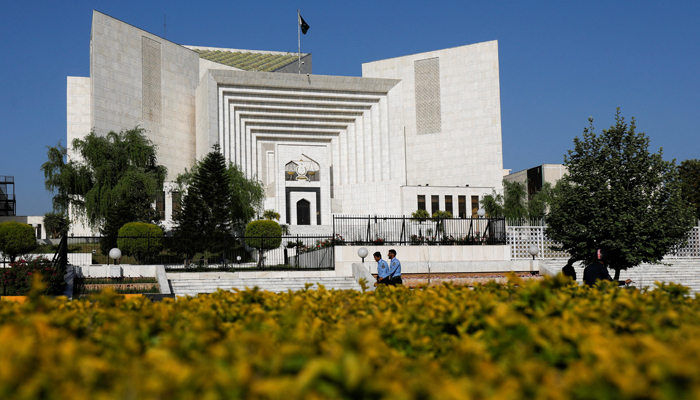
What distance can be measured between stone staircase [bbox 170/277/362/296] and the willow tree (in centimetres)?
1447

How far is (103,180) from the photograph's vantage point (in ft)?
108

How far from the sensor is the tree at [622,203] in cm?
1395

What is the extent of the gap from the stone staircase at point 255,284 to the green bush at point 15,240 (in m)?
8.73

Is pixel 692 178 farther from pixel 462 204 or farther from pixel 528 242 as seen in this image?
pixel 528 242

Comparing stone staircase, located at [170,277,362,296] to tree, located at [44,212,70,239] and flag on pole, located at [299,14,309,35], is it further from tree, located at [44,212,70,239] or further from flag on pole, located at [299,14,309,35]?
flag on pole, located at [299,14,309,35]

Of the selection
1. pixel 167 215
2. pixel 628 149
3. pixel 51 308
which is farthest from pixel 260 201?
pixel 51 308

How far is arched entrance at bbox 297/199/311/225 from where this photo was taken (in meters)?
44.1

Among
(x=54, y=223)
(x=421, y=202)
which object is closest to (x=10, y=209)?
(x=54, y=223)

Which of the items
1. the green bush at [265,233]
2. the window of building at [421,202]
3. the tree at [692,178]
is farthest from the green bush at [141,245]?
the tree at [692,178]

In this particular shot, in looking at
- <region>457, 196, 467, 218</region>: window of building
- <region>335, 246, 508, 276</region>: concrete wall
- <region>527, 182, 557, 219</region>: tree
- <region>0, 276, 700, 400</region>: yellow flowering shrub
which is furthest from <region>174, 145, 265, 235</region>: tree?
<region>0, 276, 700, 400</region>: yellow flowering shrub

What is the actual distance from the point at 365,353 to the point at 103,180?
34.2m

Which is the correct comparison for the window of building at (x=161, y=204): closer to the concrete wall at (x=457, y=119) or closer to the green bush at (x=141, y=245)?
the green bush at (x=141, y=245)

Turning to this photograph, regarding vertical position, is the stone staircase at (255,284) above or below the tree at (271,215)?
below

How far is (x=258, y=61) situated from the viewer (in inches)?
2427
